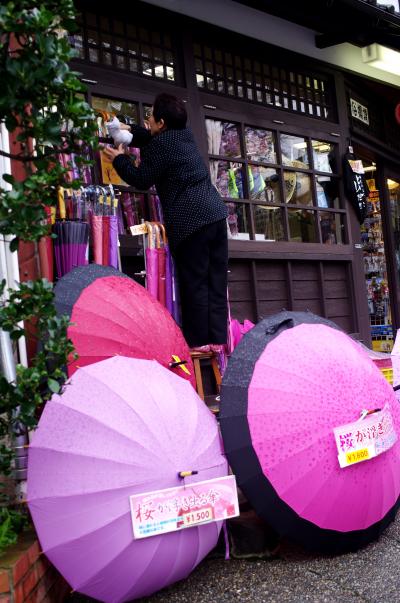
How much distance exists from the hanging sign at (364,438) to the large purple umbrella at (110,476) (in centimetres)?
66

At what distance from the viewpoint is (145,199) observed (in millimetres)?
5699

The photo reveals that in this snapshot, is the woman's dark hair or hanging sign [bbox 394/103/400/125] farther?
hanging sign [bbox 394/103/400/125]

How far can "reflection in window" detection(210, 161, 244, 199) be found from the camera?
6.39 meters

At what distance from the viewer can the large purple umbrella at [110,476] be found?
279 cm

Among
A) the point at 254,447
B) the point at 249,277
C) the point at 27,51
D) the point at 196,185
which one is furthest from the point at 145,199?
the point at 27,51

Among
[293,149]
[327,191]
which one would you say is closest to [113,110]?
[293,149]

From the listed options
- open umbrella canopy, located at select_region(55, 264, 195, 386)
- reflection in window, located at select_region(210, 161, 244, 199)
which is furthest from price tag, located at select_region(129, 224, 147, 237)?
reflection in window, located at select_region(210, 161, 244, 199)

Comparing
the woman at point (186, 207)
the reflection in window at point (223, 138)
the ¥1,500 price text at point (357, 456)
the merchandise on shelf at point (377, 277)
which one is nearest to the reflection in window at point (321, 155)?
the reflection in window at point (223, 138)

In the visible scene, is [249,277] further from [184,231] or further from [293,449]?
[293,449]

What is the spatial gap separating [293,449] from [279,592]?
649 mm

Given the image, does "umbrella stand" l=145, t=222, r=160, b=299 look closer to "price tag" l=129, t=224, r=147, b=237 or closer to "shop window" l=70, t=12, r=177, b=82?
"price tag" l=129, t=224, r=147, b=237

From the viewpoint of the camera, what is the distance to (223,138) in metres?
6.52

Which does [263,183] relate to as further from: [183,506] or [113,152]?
[183,506]

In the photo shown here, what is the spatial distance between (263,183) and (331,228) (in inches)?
46.1
